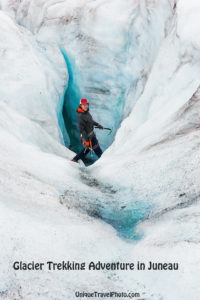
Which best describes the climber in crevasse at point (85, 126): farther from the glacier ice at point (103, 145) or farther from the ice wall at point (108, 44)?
the ice wall at point (108, 44)

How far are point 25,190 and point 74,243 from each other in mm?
1108

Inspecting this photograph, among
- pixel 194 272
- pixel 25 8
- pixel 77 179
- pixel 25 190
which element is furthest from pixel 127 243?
pixel 25 8

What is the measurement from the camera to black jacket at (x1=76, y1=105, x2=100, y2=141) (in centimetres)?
834

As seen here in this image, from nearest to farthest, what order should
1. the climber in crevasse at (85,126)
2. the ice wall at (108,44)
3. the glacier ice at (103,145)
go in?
1. the glacier ice at (103,145)
2. the climber in crevasse at (85,126)
3. the ice wall at (108,44)

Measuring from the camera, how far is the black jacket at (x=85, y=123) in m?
8.34

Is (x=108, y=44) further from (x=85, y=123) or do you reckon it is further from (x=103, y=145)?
(x=85, y=123)

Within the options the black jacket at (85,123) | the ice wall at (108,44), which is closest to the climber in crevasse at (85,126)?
the black jacket at (85,123)

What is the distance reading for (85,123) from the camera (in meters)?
8.49

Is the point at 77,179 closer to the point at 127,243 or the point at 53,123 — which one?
the point at 127,243

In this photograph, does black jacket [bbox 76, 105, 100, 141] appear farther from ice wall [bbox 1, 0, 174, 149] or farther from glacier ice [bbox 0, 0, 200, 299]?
ice wall [bbox 1, 0, 174, 149]

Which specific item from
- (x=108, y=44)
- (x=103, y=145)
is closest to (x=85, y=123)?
(x=103, y=145)

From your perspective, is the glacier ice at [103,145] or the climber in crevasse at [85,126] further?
the climber in crevasse at [85,126]

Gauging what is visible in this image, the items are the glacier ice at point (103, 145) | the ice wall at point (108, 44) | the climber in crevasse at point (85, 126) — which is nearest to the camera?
the glacier ice at point (103, 145)

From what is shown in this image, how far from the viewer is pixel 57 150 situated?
9.10 m
